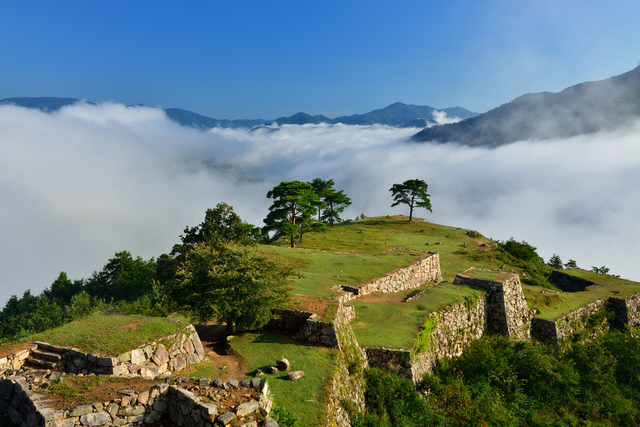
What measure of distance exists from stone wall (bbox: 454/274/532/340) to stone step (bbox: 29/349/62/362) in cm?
2551

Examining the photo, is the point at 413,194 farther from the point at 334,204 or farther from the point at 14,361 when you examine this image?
the point at 14,361

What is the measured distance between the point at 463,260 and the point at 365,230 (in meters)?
21.3

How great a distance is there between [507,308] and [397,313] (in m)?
9.28

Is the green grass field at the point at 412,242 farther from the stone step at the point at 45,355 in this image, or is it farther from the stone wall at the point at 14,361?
the stone wall at the point at 14,361

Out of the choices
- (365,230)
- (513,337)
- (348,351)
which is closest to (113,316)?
(348,351)

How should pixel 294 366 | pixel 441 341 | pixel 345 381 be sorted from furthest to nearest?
pixel 441 341, pixel 345 381, pixel 294 366

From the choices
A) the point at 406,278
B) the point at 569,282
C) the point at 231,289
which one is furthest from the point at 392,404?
the point at 569,282

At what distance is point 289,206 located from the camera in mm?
A: 45281

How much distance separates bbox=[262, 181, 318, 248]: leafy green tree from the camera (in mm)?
44094

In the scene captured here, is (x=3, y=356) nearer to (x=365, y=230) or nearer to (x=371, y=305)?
(x=371, y=305)

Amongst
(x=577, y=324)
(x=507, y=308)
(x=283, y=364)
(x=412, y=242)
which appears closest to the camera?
(x=283, y=364)

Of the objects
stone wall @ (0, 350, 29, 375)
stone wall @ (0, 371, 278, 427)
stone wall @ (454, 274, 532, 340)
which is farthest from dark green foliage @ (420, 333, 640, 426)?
stone wall @ (0, 350, 29, 375)

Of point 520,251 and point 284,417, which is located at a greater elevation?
point 520,251

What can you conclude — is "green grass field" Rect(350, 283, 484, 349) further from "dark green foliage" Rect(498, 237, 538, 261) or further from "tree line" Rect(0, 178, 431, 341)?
"dark green foliage" Rect(498, 237, 538, 261)
